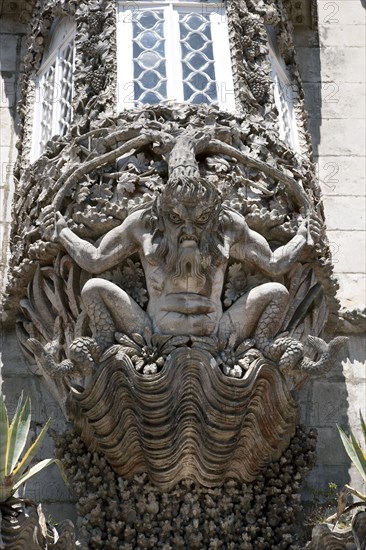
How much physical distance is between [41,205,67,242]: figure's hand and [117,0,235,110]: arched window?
58.5 inches

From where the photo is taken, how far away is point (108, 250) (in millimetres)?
13297

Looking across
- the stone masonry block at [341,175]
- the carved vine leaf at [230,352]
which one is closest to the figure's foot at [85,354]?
the carved vine leaf at [230,352]

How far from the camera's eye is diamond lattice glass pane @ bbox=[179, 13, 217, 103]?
577 inches

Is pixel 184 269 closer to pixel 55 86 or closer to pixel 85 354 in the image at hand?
pixel 85 354

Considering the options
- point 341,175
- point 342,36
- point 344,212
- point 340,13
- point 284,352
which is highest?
point 340,13

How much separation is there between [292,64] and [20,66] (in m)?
3.24

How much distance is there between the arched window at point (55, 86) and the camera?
1518 cm

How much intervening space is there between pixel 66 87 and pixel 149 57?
1053mm

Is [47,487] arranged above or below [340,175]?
below

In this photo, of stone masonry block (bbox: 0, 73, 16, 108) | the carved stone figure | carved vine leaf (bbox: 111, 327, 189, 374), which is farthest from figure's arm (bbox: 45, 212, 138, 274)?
stone masonry block (bbox: 0, 73, 16, 108)

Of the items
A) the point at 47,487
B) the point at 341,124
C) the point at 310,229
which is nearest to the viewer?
the point at 47,487

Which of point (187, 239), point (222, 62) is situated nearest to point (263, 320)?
point (187, 239)

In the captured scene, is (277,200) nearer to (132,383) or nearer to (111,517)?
(132,383)

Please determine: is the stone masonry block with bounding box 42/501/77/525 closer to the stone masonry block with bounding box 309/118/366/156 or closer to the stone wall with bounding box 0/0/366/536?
the stone wall with bounding box 0/0/366/536
